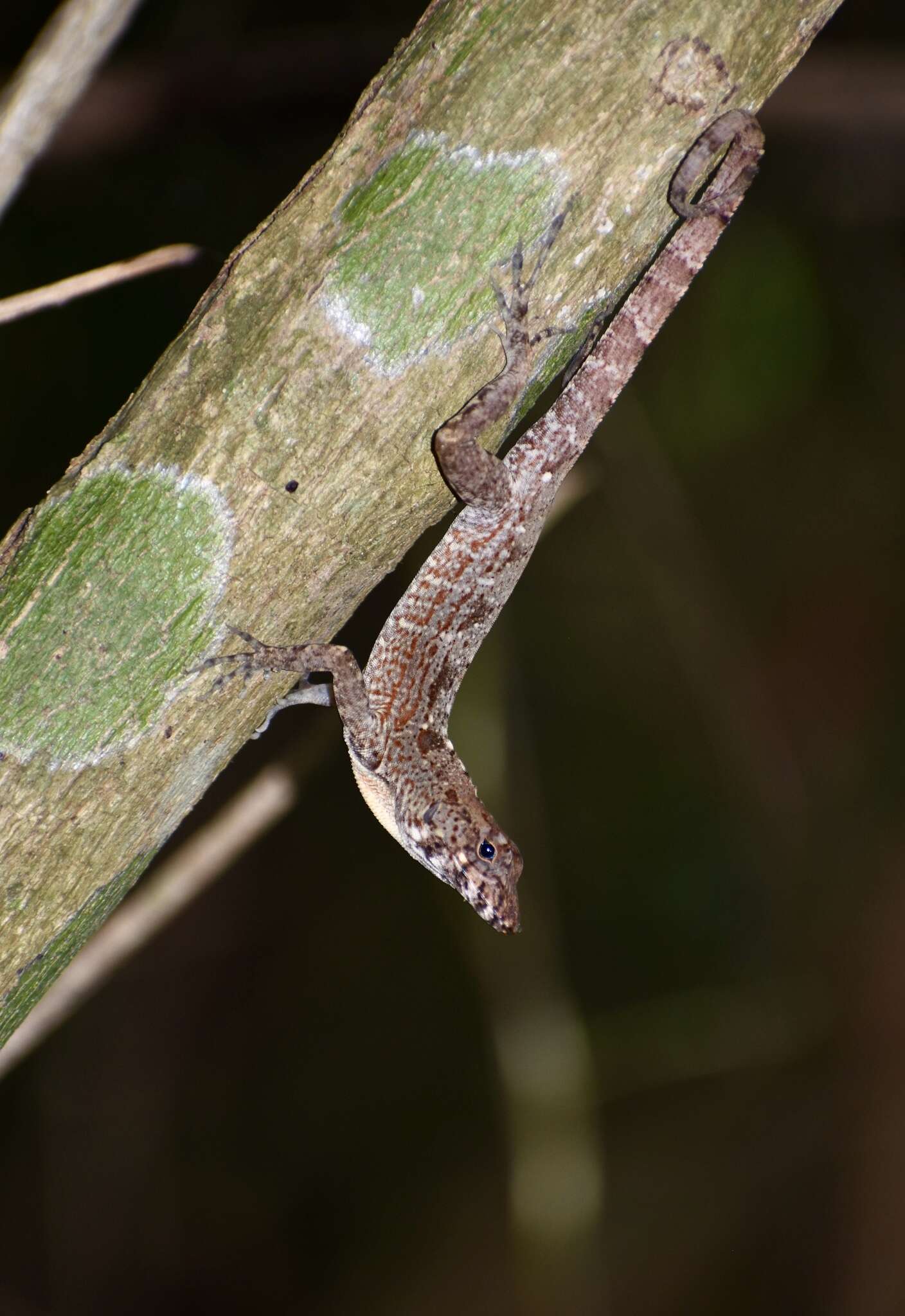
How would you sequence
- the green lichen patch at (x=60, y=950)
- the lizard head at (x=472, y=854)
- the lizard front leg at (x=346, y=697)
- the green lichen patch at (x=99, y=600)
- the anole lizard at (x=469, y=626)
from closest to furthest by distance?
the green lichen patch at (x=99, y=600)
the green lichen patch at (x=60, y=950)
the lizard front leg at (x=346, y=697)
the anole lizard at (x=469, y=626)
the lizard head at (x=472, y=854)

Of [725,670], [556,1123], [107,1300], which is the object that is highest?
[725,670]

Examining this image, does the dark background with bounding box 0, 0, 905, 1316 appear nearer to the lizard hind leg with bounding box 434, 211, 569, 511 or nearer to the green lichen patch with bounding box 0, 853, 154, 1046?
the lizard hind leg with bounding box 434, 211, 569, 511

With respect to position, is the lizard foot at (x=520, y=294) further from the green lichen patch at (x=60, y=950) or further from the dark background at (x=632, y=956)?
the dark background at (x=632, y=956)

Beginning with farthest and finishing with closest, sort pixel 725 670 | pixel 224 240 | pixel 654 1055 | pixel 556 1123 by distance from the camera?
pixel 725 670
pixel 654 1055
pixel 224 240
pixel 556 1123

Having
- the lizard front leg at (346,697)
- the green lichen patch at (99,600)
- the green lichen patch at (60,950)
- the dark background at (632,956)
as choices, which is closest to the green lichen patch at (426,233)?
the green lichen patch at (99,600)

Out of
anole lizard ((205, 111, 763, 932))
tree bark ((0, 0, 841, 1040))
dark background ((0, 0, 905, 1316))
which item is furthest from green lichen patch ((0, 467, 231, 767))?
dark background ((0, 0, 905, 1316))

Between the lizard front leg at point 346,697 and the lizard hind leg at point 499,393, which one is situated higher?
the lizard hind leg at point 499,393

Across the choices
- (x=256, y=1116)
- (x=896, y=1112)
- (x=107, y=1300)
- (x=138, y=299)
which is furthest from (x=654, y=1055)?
(x=138, y=299)

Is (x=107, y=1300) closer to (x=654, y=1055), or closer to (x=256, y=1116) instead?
(x=256, y=1116)
